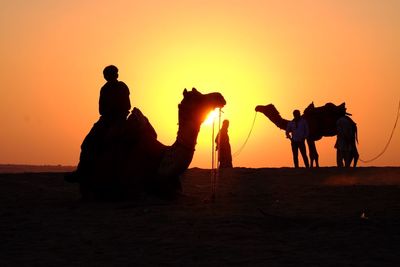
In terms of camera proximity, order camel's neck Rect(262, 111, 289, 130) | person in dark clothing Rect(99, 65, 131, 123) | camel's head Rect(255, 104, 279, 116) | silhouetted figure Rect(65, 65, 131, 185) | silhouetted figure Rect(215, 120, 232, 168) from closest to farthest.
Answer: silhouetted figure Rect(65, 65, 131, 185) < person in dark clothing Rect(99, 65, 131, 123) < silhouetted figure Rect(215, 120, 232, 168) < camel's neck Rect(262, 111, 289, 130) < camel's head Rect(255, 104, 279, 116)

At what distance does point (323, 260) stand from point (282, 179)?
11413 mm

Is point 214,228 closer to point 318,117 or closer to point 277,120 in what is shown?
point 277,120

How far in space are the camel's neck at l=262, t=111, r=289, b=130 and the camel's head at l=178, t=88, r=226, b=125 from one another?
19.7 meters

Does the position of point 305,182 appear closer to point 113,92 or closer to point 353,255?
point 113,92

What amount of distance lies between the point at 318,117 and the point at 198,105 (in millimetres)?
21136

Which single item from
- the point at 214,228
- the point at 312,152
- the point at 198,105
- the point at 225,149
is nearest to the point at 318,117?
the point at 225,149

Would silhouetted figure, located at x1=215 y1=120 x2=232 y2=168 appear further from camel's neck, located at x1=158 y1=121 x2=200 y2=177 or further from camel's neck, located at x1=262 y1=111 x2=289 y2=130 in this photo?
camel's neck, located at x1=158 y1=121 x2=200 y2=177

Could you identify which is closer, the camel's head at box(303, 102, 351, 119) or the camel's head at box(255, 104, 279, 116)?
the camel's head at box(255, 104, 279, 116)

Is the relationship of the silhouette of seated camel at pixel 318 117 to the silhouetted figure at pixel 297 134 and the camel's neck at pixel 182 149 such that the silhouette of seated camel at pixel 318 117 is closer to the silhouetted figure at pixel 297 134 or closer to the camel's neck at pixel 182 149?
the silhouetted figure at pixel 297 134

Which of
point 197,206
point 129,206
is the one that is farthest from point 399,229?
point 129,206

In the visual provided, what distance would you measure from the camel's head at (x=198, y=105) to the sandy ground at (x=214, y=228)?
1446mm

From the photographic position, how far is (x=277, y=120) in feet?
111

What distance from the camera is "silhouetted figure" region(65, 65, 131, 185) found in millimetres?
15109

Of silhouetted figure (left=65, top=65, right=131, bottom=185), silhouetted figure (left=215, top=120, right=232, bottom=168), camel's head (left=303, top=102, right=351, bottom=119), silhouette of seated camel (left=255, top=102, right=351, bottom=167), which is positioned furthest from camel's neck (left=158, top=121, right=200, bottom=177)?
camel's head (left=303, top=102, right=351, bottom=119)
